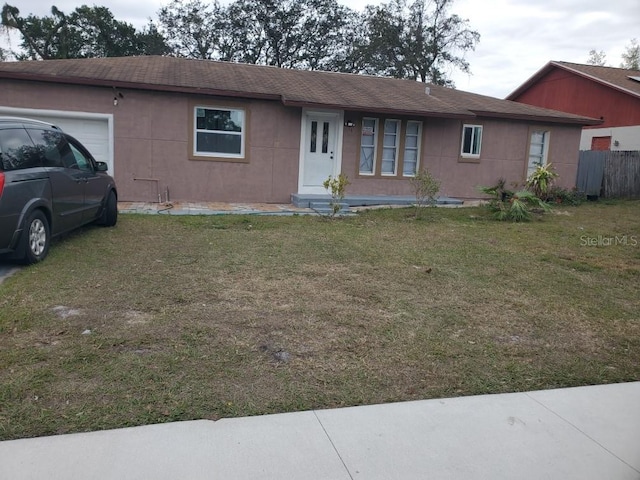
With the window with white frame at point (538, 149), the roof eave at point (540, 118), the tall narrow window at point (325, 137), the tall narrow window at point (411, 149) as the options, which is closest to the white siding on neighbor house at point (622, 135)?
the roof eave at point (540, 118)

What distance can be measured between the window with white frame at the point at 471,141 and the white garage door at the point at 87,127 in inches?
395

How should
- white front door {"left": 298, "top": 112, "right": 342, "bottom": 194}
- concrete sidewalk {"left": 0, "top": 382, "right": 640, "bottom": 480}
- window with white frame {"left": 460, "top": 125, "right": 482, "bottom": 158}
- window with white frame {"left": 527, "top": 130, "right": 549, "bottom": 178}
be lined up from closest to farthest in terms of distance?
concrete sidewalk {"left": 0, "top": 382, "right": 640, "bottom": 480} → white front door {"left": 298, "top": 112, "right": 342, "bottom": 194} → window with white frame {"left": 460, "top": 125, "right": 482, "bottom": 158} → window with white frame {"left": 527, "top": 130, "right": 549, "bottom": 178}

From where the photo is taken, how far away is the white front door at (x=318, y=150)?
1396cm

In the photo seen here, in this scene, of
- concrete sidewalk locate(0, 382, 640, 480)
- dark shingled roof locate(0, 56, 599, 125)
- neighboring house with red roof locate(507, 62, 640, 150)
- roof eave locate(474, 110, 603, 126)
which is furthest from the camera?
neighboring house with red roof locate(507, 62, 640, 150)

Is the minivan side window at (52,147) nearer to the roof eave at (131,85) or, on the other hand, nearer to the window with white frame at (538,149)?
the roof eave at (131,85)

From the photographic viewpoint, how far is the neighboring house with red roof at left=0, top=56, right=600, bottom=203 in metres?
12.4

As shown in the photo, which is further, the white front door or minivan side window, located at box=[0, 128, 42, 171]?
the white front door

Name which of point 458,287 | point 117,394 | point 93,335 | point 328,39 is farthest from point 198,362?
point 328,39

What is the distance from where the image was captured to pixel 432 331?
181 inches

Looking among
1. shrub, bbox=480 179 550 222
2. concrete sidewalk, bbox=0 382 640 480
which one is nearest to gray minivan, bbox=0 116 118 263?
concrete sidewalk, bbox=0 382 640 480

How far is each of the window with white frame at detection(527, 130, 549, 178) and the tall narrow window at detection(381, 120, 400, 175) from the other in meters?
4.83

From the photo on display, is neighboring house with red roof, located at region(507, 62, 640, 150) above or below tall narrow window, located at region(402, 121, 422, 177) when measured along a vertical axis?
above

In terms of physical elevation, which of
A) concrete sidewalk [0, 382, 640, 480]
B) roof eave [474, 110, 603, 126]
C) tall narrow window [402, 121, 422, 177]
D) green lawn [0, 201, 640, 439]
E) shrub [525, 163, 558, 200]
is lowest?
concrete sidewalk [0, 382, 640, 480]

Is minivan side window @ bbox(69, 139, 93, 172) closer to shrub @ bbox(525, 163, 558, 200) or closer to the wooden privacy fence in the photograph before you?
shrub @ bbox(525, 163, 558, 200)
